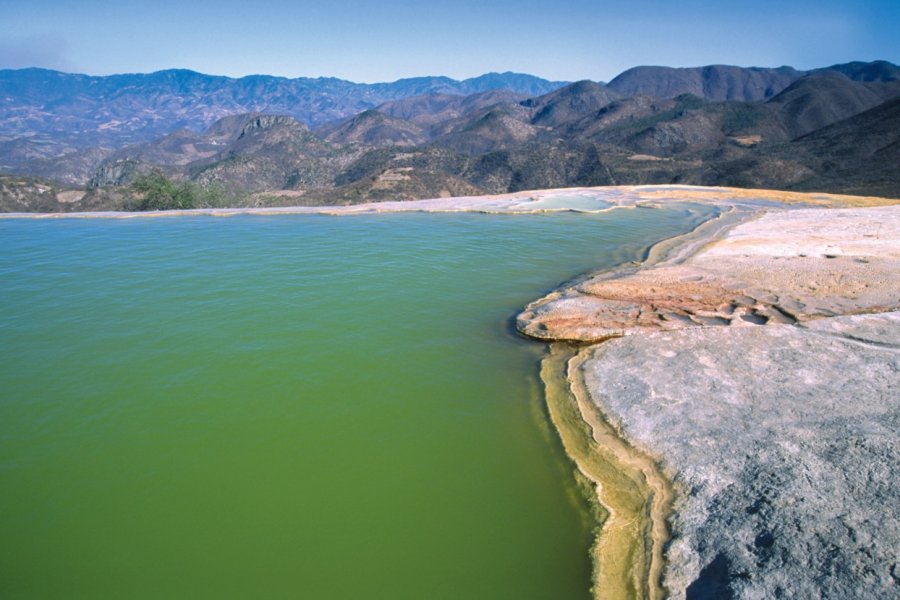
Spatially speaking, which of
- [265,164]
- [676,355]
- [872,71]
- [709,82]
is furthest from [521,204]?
[709,82]

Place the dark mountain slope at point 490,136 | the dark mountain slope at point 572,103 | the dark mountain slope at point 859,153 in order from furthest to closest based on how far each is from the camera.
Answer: the dark mountain slope at point 572,103
the dark mountain slope at point 490,136
the dark mountain slope at point 859,153

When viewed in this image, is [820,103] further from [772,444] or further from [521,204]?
[772,444]

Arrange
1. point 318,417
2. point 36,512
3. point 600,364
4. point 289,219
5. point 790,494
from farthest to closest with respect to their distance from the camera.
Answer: point 289,219, point 600,364, point 318,417, point 36,512, point 790,494

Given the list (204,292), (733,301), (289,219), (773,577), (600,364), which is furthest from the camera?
(289,219)

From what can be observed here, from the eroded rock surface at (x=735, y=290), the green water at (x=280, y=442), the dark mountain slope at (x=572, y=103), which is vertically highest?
the dark mountain slope at (x=572, y=103)

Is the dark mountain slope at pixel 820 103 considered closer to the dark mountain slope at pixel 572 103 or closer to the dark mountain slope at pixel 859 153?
the dark mountain slope at pixel 859 153

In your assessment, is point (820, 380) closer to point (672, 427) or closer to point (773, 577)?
point (672, 427)

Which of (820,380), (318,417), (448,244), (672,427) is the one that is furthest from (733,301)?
(448,244)

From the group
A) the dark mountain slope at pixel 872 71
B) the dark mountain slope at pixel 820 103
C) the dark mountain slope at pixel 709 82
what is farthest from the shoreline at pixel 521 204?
the dark mountain slope at pixel 709 82
